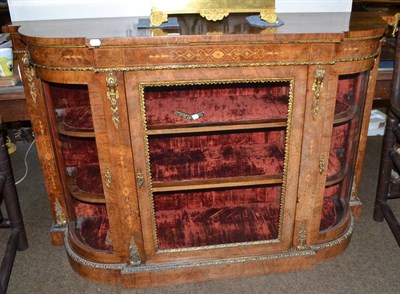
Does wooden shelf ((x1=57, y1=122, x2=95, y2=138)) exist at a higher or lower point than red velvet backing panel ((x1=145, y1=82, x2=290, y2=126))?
lower

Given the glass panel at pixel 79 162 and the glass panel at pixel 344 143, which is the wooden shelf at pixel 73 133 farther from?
the glass panel at pixel 344 143

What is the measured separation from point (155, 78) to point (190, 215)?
862mm

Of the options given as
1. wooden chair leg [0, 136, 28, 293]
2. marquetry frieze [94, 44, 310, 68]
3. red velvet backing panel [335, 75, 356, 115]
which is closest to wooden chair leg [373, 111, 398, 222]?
red velvet backing panel [335, 75, 356, 115]

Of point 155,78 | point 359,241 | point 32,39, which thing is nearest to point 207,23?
point 155,78

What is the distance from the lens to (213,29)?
1.50 meters

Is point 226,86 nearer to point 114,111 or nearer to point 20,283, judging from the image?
point 114,111

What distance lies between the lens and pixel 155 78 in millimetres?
1433

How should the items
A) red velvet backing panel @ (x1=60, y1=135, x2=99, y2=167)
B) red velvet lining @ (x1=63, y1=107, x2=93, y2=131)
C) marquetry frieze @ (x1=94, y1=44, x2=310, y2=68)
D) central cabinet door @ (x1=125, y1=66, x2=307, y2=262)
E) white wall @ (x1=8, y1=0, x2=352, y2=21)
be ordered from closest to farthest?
marquetry frieze @ (x1=94, y1=44, x2=310, y2=68)
central cabinet door @ (x1=125, y1=66, x2=307, y2=262)
red velvet lining @ (x1=63, y1=107, x2=93, y2=131)
white wall @ (x1=8, y1=0, x2=352, y2=21)
red velvet backing panel @ (x1=60, y1=135, x2=99, y2=167)

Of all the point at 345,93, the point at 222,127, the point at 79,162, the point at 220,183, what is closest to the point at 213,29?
the point at 222,127

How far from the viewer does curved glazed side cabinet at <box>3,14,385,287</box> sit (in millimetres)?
1414

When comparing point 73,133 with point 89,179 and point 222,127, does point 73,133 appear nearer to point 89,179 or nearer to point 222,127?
point 89,179

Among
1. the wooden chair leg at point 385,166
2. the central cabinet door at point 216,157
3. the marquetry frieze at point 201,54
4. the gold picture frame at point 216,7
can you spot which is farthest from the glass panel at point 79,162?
the wooden chair leg at point 385,166

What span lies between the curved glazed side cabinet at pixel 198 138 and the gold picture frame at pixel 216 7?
5 cm

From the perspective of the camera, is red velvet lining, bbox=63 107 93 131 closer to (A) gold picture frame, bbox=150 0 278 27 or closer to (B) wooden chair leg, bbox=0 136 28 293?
(B) wooden chair leg, bbox=0 136 28 293
